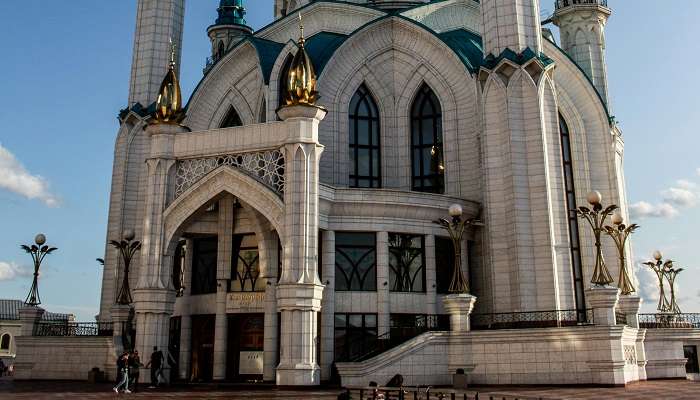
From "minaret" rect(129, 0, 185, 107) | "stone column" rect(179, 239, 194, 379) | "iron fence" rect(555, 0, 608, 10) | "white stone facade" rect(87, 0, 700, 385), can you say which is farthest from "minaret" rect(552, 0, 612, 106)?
"stone column" rect(179, 239, 194, 379)

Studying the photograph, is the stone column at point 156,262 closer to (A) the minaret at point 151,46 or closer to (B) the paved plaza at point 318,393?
(B) the paved plaza at point 318,393

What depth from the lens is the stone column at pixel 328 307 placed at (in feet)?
85.6

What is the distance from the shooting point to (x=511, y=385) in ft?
76.5

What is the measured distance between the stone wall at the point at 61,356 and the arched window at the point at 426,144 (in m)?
16.2

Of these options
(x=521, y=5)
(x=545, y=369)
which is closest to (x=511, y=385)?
(x=545, y=369)

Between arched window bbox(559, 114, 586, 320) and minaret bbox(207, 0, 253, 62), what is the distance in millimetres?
34577

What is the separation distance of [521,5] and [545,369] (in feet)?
52.7

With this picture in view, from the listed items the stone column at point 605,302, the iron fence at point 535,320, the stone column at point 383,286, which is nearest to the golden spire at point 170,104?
the stone column at point 383,286

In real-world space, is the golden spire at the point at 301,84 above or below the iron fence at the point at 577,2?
below

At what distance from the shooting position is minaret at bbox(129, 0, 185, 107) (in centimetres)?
3581

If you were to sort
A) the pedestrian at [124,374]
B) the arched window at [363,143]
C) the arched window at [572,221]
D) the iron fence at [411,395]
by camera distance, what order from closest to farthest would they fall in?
the iron fence at [411,395], the pedestrian at [124,374], the arched window at [572,221], the arched window at [363,143]

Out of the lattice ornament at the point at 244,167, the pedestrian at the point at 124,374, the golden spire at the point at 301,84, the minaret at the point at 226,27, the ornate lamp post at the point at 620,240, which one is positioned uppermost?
the minaret at the point at 226,27

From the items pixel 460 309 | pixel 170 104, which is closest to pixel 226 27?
pixel 170 104

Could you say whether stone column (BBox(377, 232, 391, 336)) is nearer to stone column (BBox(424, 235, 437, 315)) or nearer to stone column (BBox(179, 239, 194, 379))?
stone column (BBox(424, 235, 437, 315))
